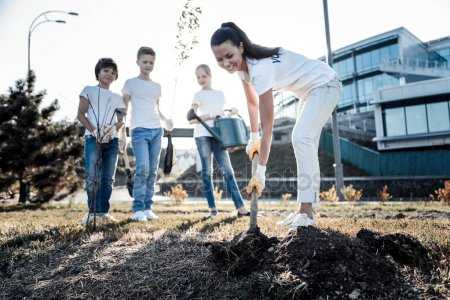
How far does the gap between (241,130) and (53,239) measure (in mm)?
2631

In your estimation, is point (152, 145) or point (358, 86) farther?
point (358, 86)

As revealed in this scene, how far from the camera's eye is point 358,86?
44906 millimetres

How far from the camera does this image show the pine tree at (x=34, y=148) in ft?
35.4

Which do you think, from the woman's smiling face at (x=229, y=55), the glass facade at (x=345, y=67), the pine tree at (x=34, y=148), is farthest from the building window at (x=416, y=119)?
the woman's smiling face at (x=229, y=55)

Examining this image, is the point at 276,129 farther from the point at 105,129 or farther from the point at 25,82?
the point at 105,129

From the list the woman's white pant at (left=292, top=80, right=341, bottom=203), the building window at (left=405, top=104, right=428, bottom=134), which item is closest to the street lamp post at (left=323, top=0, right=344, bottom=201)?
the woman's white pant at (left=292, top=80, right=341, bottom=203)

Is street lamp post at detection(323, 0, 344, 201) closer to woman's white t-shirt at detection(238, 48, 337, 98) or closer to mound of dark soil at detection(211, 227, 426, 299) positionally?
woman's white t-shirt at detection(238, 48, 337, 98)

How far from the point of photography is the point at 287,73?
3.23 metres

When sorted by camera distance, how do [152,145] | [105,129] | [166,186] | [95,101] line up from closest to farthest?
[105,129], [95,101], [152,145], [166,186]

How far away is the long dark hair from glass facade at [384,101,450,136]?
26.3 meters

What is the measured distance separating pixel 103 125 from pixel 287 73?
2.64m

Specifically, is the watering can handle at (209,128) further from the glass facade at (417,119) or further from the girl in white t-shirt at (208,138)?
the glass facade at (417,119)

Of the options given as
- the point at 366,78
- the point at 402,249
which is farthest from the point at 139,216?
the point at 366,78

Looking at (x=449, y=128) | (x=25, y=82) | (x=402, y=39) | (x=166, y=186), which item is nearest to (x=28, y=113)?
(x=25, y=82)
